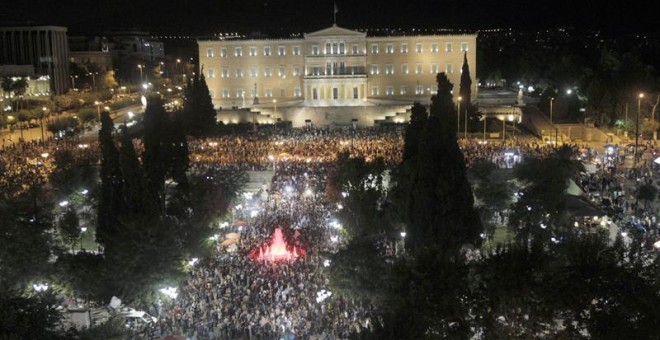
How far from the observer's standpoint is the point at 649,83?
56.9 meters

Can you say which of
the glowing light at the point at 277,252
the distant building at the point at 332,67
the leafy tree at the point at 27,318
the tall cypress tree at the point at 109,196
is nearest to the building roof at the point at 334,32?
the distant building at the point at 332,67

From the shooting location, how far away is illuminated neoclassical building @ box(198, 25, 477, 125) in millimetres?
72688

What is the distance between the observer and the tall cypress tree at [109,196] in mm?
24438

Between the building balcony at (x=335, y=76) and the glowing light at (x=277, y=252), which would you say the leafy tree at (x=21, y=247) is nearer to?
the glowing light at (x=277, y=252)

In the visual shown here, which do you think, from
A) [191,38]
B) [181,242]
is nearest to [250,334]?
[181,242]

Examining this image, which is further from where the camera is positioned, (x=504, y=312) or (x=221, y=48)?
(x=221, y=48)

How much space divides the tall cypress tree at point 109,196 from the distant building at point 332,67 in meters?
46.9

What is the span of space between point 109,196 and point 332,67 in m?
50.2

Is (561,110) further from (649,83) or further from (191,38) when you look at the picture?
(191,38)

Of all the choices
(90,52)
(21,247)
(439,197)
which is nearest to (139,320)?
(21,247)

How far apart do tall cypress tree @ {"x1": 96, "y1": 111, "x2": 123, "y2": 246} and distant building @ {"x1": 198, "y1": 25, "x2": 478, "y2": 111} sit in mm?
46900

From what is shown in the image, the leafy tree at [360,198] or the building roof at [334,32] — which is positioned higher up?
the building roof at [334,32]

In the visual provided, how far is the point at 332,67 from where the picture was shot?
241 feet

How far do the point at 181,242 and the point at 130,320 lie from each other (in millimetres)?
4465
